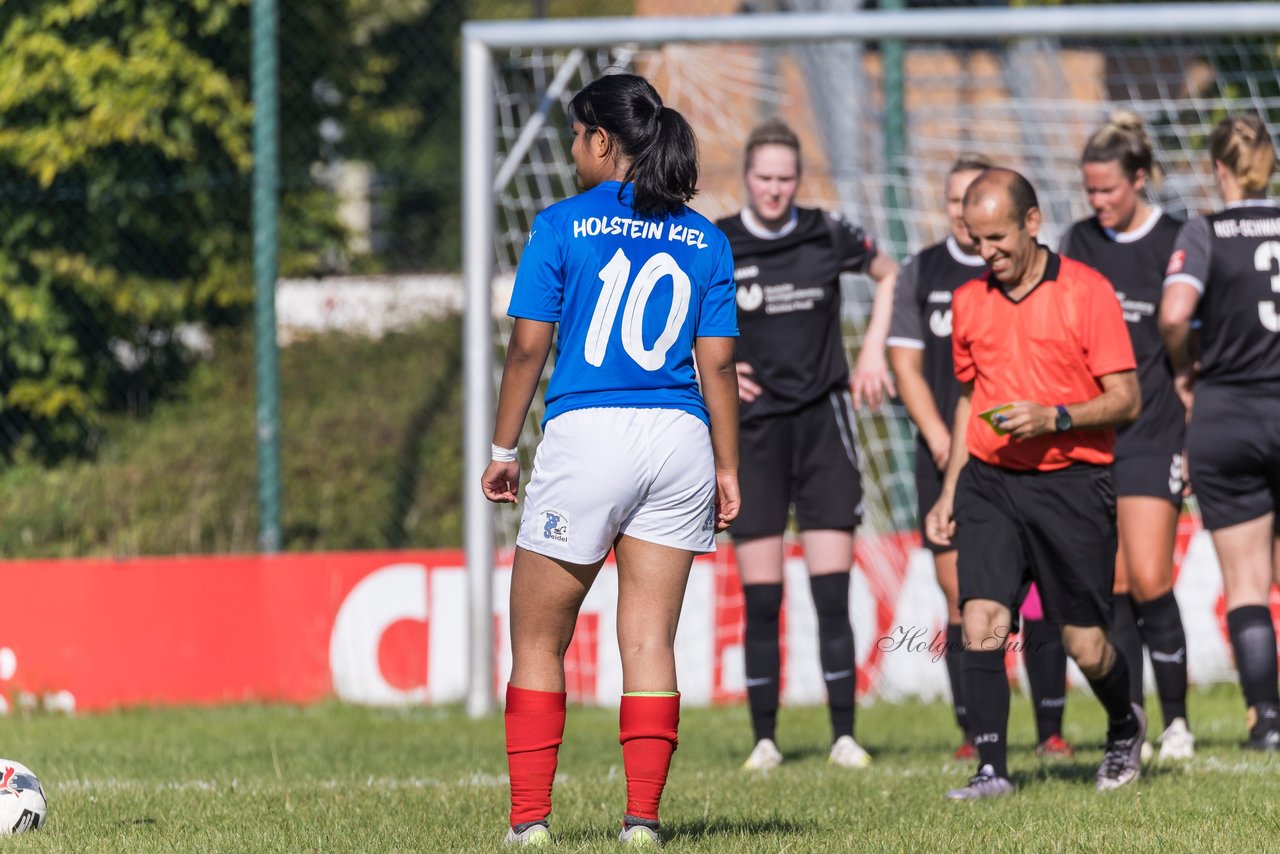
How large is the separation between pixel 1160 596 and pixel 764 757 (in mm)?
1699

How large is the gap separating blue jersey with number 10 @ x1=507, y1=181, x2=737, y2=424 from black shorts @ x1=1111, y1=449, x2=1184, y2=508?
2.80 m

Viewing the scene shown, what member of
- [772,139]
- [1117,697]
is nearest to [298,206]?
[772,139]

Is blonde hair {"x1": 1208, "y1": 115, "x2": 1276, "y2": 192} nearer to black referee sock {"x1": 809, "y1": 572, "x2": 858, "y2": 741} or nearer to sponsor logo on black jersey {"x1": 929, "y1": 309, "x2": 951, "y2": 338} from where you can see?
sponsor logo on black jersey {"x1": 929, "y1": 309, "x2": 951, "y2": 338}

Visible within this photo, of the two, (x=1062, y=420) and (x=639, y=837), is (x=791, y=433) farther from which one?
(x=639, y=837)

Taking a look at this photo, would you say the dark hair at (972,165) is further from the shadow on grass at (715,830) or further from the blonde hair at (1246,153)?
the shadow on grass at (715,830)

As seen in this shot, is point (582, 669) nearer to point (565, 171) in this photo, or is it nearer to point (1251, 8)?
point (565, 171)

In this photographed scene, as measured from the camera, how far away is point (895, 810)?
204 inches

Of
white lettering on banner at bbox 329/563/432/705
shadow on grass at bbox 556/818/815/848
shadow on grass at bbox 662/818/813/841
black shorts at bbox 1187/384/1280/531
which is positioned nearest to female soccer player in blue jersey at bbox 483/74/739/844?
shadow on grass at bbox 556/818/815/848

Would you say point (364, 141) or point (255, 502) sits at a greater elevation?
point (364, 141)

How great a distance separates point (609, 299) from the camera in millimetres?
4258

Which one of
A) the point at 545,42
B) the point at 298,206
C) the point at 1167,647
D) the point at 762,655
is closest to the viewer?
the point at 1167,647

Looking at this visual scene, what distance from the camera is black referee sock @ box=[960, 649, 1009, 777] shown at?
5359 mm

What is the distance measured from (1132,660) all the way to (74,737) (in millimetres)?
4896

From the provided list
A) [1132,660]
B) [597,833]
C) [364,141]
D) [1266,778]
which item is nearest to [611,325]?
[597,833]
